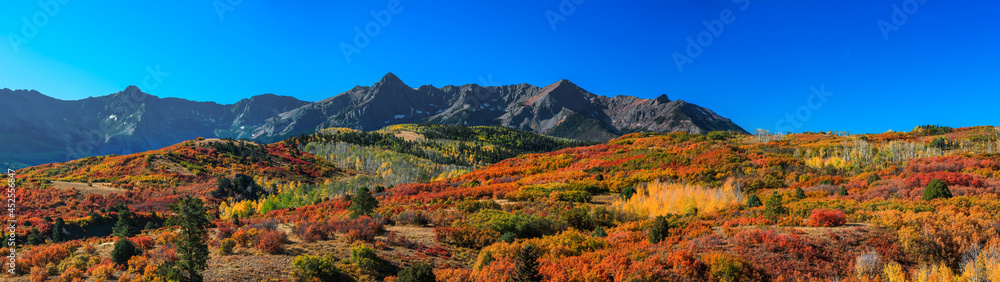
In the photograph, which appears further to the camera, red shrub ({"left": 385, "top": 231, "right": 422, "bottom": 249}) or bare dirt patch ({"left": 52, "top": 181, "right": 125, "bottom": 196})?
bare dirt patch ({"left": 52, "top": 181, "right": 125, "bottom": 196})

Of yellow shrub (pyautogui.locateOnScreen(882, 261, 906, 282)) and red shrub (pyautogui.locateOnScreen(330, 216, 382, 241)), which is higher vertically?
red shrub (pyautogui.locateOnScreen(330, 216, 382, 241))

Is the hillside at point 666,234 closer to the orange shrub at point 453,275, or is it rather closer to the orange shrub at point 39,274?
the orange shrub at point 453,275

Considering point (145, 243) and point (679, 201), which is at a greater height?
point (679, 201)

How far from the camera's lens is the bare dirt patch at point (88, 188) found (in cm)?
5875

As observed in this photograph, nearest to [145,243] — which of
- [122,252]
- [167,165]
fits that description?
[122,252]

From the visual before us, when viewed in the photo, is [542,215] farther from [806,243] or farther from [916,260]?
[916,260]

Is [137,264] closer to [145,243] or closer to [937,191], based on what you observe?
[145,243]

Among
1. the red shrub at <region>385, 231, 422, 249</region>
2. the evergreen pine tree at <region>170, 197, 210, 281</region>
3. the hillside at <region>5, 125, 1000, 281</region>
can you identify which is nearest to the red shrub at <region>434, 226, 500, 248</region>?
the hillside at <region>5, 125, 1000, 281</region>

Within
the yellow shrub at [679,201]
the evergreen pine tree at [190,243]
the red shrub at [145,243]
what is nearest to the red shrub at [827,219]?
the yellow shrub at [679,201]

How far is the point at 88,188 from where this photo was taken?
6050 centimetres

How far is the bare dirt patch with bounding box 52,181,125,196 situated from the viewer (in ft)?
193

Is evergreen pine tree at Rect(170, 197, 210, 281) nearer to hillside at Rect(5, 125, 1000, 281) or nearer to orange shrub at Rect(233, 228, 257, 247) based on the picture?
hillside at Rect(5, 125, 1000, 281)

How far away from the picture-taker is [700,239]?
43.5 ft

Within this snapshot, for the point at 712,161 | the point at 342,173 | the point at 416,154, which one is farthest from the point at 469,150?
the point at 712,161
